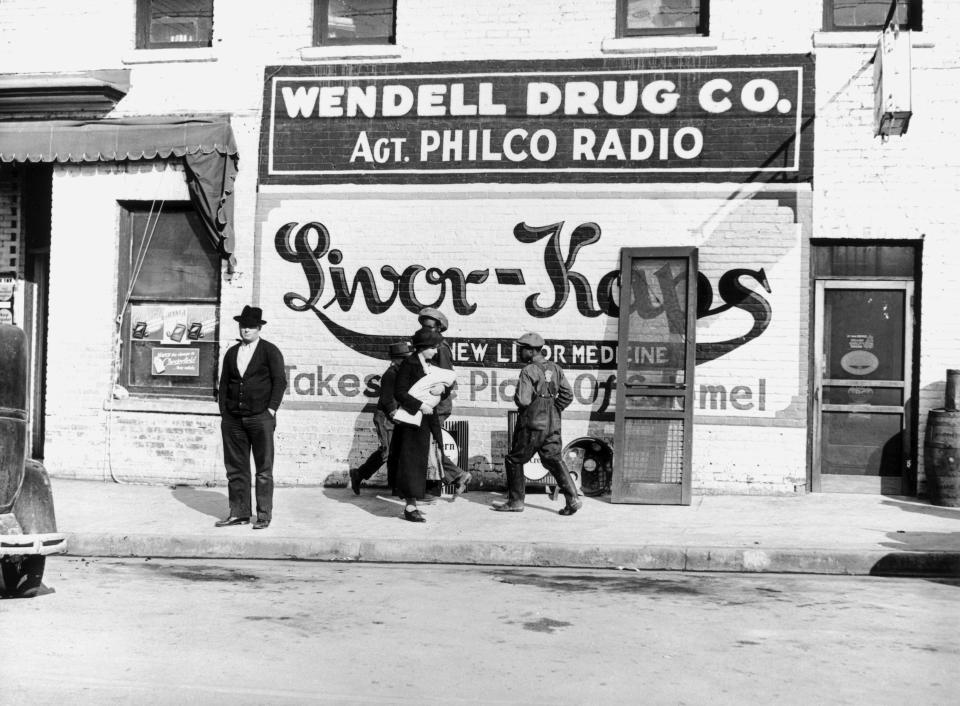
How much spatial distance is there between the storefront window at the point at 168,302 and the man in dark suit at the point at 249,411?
10.4 ft

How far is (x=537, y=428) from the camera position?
443 inches

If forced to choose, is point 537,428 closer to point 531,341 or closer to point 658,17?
point 531,341

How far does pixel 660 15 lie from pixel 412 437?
5442mm

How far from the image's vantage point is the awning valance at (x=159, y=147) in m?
13.4

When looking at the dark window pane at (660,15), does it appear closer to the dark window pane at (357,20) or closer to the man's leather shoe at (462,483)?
the dark window pane at (357,20)

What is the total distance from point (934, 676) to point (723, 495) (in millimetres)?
6534

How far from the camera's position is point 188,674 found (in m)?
5.85

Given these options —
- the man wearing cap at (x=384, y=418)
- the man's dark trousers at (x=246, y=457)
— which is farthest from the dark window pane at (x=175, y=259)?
the man's dark trousers at (x=246, y=457)

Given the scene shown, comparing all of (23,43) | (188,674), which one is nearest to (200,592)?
(188,674)

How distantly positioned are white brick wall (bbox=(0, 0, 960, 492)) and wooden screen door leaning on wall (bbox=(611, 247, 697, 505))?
1.19ft

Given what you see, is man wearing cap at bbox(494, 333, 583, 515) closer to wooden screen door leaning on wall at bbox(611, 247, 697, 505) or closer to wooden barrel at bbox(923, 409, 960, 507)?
wooden screen door leaning on wall at bbox(611, 247, 697, 505)

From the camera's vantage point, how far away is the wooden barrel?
11.7 meters

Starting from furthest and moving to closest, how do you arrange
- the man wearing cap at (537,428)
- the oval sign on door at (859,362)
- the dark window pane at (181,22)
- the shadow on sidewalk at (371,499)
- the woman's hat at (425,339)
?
the dark window pane at (181,22) < the oval sign on door at (859,362) < the shadow on sidewalk at (371,499) < the man wearing cap at (537,428) < the woman's hat at (425,339)

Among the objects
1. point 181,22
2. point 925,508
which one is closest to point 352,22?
point 181,22
